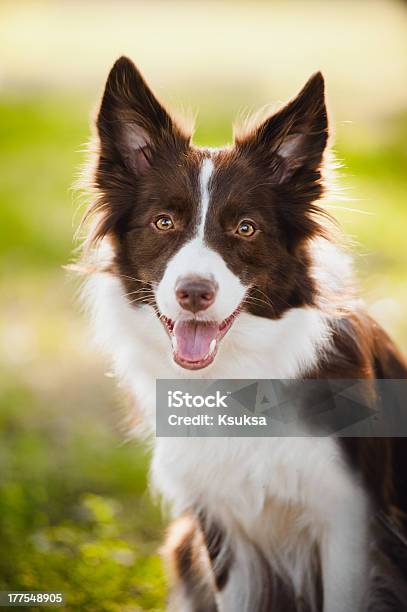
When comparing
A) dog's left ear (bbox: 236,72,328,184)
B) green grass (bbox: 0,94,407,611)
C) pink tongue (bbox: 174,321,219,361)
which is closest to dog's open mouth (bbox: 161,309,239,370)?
pink tongue (bbox: 174,321,219,361)

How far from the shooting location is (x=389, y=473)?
2988 millimetres

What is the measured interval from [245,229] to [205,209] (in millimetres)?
151

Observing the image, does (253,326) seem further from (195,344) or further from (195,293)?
(195,293)

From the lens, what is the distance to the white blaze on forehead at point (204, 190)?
8.99 feet

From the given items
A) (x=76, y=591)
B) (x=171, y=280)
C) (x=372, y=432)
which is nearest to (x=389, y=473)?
(x=372, y=432)

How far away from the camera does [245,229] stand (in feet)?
9.13

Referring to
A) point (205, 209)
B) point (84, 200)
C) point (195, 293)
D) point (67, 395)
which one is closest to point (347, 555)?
point (195, 293)

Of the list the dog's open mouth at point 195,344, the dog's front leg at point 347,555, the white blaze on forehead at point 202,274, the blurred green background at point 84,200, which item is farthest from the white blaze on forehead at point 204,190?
the dog's front leg at point 347,555

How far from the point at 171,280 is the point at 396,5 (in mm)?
4443

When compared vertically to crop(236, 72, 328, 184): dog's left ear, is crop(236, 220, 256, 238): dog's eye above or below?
below

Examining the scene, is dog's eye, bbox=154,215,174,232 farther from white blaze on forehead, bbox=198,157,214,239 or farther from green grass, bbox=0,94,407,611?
green grass, bbox=0,94,407,611

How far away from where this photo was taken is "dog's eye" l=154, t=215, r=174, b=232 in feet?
9.21

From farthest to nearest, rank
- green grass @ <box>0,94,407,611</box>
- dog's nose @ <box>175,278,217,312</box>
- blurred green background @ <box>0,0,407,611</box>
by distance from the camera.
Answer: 1. blurred green background @ <box>0,0,407,611</box>
2. green grass @ <box>0,94,407,611</box>
3. dog's nose @ <box>175,278,217,312</box>

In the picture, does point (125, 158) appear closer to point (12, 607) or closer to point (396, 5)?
point (12, 607)
